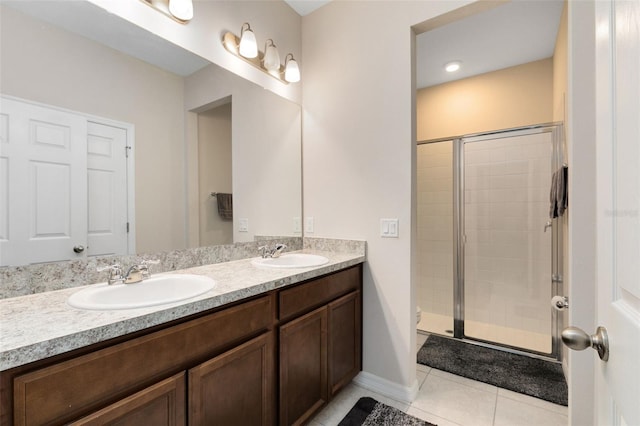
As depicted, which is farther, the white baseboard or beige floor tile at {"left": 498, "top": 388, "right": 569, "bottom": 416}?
the white baseboard

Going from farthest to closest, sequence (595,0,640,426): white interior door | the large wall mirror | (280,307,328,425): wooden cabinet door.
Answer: (280,307,328,425): wooden cabinet door < the large wall mirror < (595,0,640,426): white interior door

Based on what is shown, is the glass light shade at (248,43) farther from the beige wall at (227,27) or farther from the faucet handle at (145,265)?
the faucet handle at (145,265)

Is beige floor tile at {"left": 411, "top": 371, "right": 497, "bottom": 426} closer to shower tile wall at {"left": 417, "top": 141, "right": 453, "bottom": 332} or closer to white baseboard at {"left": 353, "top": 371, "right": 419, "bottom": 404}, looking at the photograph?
white baseboard at {"left": 353, "top": 371, "right": 419, "bottom": 404}

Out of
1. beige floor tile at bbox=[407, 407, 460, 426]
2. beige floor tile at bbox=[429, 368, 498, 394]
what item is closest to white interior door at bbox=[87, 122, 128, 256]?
beige floor tile at bbox=[407, 407, 460, 426]

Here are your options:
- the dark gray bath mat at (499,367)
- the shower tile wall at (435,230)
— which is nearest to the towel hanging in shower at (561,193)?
the shower tile wall at (435,230)

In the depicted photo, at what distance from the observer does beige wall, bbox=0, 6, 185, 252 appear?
3.48ft

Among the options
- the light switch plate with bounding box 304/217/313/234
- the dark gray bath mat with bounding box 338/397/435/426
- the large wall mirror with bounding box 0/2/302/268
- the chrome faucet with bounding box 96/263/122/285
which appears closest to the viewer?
the large wall mirror with bounding box 0/2/302/268

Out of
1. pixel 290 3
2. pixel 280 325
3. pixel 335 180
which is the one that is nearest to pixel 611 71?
pixel 280 325

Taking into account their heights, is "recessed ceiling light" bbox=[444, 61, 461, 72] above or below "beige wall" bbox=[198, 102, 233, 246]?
above

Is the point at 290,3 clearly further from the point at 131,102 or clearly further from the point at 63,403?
the point at 63,403

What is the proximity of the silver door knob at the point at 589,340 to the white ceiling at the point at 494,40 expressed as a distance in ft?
7.61

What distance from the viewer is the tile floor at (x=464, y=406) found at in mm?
1622

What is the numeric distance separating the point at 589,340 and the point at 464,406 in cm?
149

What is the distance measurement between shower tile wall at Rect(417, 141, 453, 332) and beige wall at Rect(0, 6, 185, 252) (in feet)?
8.02
